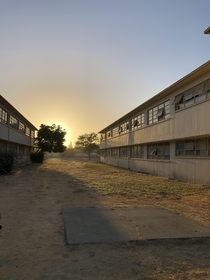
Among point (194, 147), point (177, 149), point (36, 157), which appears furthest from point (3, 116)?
point (36, 157)

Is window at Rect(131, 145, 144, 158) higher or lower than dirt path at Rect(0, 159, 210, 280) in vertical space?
higher

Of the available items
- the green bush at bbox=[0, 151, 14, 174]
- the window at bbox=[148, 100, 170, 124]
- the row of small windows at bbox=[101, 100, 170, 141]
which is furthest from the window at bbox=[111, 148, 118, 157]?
the green bush at bbox=[0, 151, 14, 174]

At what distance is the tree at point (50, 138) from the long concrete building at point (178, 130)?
54.2 ft

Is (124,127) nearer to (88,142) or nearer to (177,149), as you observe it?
(177,149)

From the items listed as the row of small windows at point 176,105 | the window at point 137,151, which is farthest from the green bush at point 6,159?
the window at point 137,151

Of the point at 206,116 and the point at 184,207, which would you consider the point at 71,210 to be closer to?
the point at 184,207

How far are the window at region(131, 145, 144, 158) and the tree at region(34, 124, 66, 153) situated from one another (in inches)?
579

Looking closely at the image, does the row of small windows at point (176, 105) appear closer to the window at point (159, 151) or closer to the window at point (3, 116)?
the window at point (159, 151)

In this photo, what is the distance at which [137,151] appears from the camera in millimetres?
25797

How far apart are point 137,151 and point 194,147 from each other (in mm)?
11313

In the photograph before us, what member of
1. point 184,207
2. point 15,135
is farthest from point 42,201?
point 15,135

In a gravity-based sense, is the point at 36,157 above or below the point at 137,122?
below

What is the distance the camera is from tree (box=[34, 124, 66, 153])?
→ 1483 inches

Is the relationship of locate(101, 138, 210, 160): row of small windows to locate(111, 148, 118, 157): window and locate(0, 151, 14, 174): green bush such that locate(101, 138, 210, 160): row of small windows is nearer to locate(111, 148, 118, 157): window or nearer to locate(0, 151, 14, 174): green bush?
locate(111, 148, 118, 157): window
